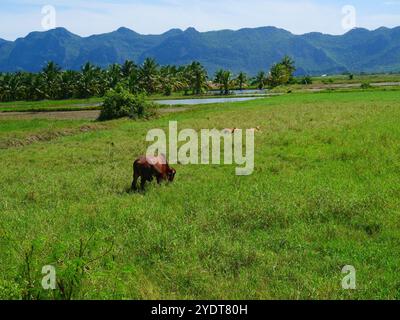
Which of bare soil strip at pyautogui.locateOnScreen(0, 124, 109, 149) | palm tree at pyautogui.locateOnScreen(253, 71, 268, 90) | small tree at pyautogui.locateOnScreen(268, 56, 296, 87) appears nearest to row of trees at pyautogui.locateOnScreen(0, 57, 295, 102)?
palm tree at pyautogui.locateOnScreen(253, 71, 268, 90)

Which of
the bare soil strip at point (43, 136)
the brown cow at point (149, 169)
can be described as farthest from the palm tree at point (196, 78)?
the brown cow at point (149, 169)

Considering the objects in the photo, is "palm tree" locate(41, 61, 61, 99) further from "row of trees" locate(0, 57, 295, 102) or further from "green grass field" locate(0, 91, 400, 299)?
"green grass field" locate(0, 91, 400, 299)

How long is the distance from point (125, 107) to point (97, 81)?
42.2 meters

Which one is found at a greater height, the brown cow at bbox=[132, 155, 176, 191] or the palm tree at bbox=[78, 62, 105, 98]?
the palm tree at bbox=[78, 62, 105, 98]

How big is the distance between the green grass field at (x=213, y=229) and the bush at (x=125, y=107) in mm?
22883

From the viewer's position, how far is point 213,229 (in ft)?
28.0

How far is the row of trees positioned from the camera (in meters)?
74.6

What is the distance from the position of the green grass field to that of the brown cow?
1.16 feet

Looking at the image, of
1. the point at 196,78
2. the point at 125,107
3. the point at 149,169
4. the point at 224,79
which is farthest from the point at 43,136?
the point at 224,79

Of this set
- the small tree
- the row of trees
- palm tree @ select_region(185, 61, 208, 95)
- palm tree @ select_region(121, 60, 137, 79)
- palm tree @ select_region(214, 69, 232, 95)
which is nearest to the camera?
the row of trees

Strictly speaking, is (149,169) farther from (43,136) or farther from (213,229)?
(43,136)

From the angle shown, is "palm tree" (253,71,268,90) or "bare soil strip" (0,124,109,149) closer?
"bare soil strip" (0,124,109,149)
